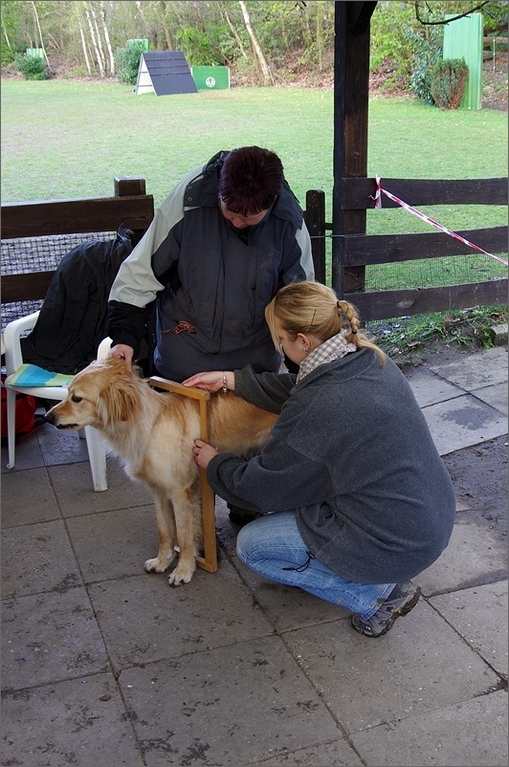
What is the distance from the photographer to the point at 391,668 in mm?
2842

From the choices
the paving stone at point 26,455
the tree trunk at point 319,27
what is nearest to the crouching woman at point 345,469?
the paving stone at point 26,455

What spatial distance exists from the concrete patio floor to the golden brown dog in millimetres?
356

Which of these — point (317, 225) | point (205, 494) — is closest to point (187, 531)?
point (205, 494)

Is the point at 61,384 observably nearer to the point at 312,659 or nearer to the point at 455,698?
the point at 312,659

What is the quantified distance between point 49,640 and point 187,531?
0.76 metres

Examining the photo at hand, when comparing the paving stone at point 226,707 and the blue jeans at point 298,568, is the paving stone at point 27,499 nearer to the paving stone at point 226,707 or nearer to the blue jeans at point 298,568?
the paving stone at point 226,707

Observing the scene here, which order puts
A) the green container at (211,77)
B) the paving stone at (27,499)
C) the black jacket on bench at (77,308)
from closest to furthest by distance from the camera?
1. the paving stone at (27,499)
2. the black jacket on bench at (77,308)
3. the green container at (211,77)

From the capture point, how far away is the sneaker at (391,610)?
Result: 2975 millimetres

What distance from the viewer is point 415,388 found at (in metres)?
5.65

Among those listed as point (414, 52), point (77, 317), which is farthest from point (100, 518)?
point (414, 52)

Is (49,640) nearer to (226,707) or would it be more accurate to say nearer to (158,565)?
(158,565)

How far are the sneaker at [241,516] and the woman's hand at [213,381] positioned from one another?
2.80 ft

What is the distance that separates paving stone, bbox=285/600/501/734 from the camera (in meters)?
2.64

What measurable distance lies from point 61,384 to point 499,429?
9.47 ft
